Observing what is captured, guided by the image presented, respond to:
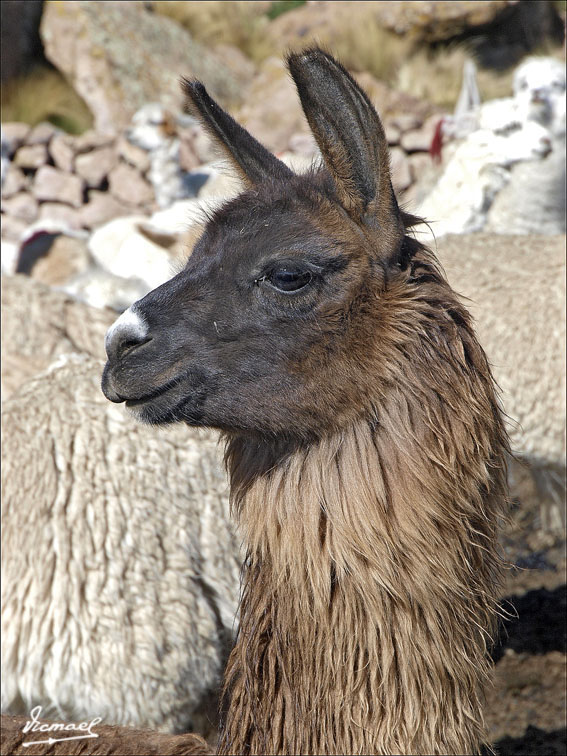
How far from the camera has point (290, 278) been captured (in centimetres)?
181

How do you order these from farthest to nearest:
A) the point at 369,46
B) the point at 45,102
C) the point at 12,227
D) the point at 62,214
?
the point at 369,46
the point at 45,102
the point at 62,214
the point at 12,227

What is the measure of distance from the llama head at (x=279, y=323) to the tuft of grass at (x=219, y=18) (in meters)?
9.33

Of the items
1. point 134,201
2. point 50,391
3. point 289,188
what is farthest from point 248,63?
point 289,188

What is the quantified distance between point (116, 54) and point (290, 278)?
8.61m

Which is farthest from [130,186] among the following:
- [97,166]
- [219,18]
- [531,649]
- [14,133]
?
[531,649]

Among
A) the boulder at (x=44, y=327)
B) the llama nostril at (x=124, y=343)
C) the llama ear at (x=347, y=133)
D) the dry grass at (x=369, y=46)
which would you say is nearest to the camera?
the llama ear at (x=347, y=133)

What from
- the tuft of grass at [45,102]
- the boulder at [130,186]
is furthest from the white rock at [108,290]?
the tuft of grass at [45,102]

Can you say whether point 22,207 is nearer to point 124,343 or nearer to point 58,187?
point 58,187

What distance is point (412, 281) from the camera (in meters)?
1.89

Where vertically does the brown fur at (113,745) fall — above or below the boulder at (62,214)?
below

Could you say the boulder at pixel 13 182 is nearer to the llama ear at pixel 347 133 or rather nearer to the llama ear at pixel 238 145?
the llama ear at pixel 238 145

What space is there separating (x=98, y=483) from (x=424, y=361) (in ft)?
5.16

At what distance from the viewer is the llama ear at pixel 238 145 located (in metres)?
2.03

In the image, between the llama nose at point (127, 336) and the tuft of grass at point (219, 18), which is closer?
the llama nose at point (127, 336)
